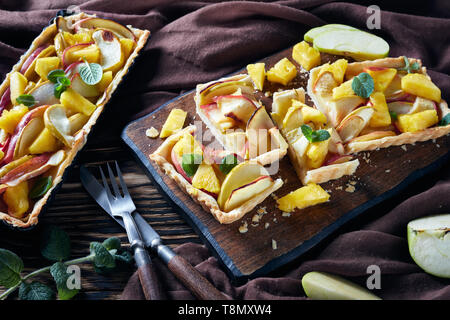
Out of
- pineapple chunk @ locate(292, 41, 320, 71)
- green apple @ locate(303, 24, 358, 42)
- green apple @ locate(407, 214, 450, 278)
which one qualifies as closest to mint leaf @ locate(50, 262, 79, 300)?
green apple @ locate(407, 214, 450, 278)

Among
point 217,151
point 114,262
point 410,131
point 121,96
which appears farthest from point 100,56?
point 410,131

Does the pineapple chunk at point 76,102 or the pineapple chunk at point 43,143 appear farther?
the pineapple chunk at point 76,102

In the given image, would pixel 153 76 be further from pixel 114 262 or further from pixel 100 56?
pixel 114 262

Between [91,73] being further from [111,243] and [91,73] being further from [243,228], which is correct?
[243,228]

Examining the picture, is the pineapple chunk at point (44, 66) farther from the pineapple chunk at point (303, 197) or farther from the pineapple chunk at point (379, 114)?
the pineapple chunk at point (379, 114)

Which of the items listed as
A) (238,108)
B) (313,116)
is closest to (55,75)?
(238,108)

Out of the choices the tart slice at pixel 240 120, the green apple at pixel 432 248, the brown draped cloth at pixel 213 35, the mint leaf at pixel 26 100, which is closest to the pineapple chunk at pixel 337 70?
the tart slice at pixel 240 120
